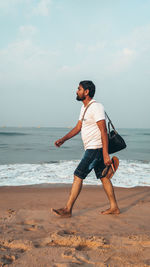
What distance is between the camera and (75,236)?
2594 mm

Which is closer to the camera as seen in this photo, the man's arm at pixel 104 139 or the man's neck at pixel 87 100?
the man's arm at pixel 104 139

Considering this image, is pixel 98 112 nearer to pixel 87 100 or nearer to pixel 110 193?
pixel 87 100

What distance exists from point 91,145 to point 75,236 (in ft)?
4.28

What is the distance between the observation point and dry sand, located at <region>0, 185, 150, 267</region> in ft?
6.90

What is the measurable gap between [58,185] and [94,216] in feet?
9.74

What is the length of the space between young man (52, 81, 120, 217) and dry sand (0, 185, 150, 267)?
15.0 inches

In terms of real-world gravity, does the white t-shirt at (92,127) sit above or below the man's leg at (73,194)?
above

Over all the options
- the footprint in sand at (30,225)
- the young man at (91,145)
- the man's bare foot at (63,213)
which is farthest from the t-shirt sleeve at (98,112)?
the footprint in sand at (30,225)

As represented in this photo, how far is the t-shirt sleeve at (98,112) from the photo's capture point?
3.24 meters

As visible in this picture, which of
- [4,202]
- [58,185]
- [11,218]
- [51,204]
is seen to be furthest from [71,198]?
[58,185]

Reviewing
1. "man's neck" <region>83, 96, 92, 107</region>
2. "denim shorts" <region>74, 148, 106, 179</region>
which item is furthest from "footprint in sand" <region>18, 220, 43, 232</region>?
"man's neck" <region>83, 96, 92, 107</region>

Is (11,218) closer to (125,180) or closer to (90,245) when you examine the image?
(90,245)

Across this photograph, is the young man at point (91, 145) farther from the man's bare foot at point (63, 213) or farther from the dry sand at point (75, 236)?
the dry sand at point (75, 236)

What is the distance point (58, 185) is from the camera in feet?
21.0
